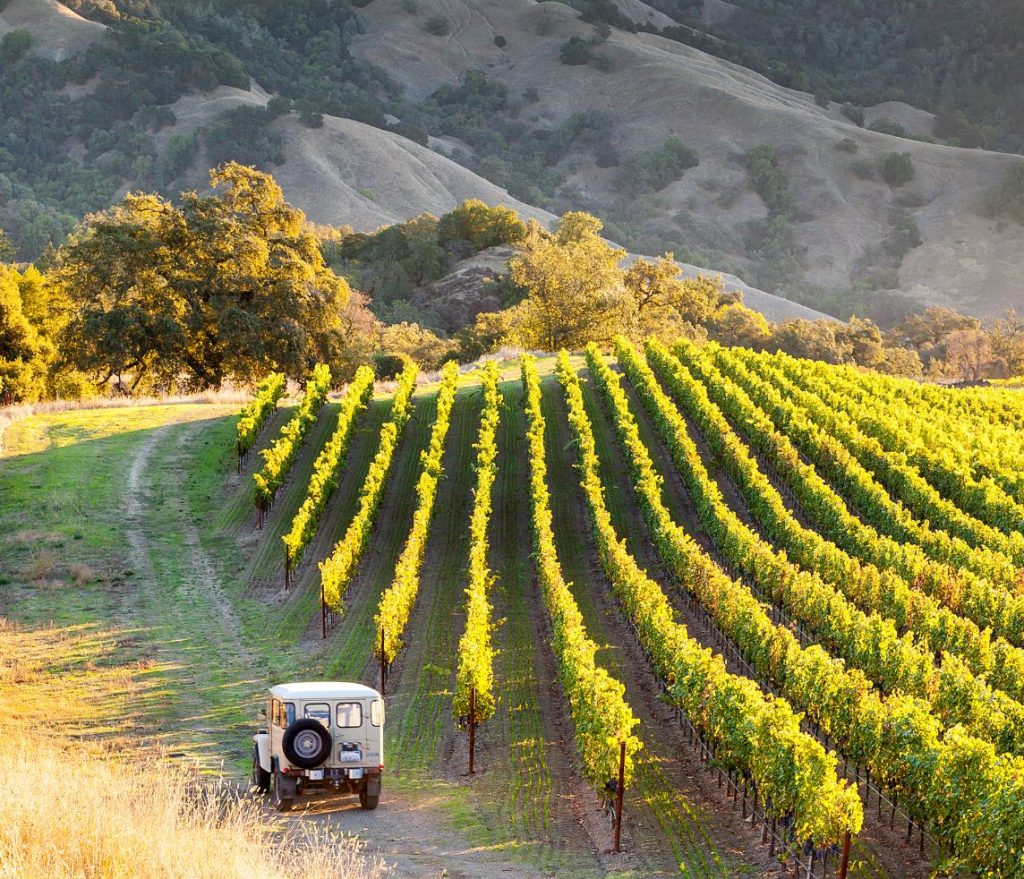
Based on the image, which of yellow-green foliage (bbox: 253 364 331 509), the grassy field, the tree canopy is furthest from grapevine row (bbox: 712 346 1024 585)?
the tree canopy

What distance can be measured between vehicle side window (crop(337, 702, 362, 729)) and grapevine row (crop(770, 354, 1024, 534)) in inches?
1110

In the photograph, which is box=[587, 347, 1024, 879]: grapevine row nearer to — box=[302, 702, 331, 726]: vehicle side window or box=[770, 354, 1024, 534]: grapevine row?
box=[302, 702, 331, 726]: vehicle side window

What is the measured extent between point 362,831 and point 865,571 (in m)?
18.5

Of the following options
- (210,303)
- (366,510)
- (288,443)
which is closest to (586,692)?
(366,510)

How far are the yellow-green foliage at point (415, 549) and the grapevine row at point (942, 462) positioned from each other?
17987mm

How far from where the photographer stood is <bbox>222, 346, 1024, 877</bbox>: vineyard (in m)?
22.5

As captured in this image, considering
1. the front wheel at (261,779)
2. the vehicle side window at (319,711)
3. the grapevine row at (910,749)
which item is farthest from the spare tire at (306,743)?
the grapevine row at (910,749)

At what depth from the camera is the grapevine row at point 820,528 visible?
30.2 m

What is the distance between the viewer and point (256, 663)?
32.7m

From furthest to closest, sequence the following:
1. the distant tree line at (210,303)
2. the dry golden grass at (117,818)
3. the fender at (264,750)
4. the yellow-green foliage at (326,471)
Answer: the distant tree line at (210,303) < the yellow-green foliage at (326,471) < the fender at (264,750) < the dry golden grass at (117,818)

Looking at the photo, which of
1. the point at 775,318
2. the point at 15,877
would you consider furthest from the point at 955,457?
the point at 775,318

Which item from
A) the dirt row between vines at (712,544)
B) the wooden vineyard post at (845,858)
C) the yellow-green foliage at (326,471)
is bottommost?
the yellow-green foliage at (326,471)

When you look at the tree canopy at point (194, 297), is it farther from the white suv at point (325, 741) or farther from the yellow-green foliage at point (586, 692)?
the white suv at point (325, 741)

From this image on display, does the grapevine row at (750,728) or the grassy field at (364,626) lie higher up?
the grapevine row at (750,728)
